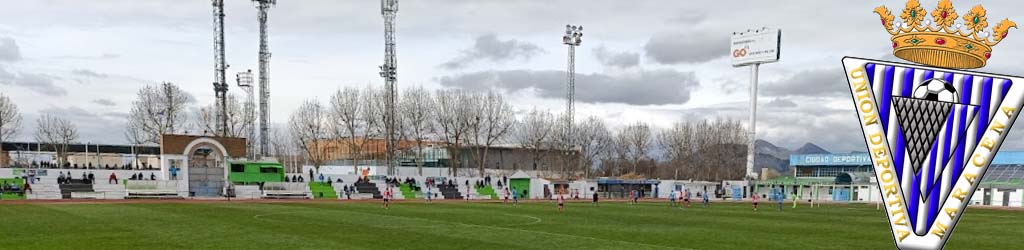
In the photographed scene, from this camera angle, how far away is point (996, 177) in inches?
3408

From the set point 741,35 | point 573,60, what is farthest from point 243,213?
point 741,35

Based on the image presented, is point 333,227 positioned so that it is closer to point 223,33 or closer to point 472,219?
point 472,219

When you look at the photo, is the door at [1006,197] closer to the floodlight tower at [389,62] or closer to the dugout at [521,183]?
the dugout at [521,183]

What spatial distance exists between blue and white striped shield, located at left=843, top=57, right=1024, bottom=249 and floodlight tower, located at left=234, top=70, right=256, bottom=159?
93508mm

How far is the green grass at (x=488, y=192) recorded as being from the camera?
7668 cm

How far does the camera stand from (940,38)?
11.1 m

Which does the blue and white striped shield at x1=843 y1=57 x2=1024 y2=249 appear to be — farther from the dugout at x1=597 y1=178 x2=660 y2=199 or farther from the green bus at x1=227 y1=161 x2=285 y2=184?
the dugout at x1=597 y1=178 x2=660 y2=199

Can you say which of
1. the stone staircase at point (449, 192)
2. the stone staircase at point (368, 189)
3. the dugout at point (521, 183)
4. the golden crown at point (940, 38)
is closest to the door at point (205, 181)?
the stone staircase at point (368, 189)

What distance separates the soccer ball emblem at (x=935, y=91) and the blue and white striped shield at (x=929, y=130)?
11 mm

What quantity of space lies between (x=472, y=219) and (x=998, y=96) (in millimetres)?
30090

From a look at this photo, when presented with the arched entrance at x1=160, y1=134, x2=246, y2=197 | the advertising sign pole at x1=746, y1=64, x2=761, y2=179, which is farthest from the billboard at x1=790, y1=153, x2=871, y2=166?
the arched entrance at x1=160, y1=134, x2=246, y2=197

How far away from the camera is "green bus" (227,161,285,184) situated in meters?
67.7

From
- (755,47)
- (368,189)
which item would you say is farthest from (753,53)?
(368,189)

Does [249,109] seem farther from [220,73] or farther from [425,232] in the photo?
[425,232]
